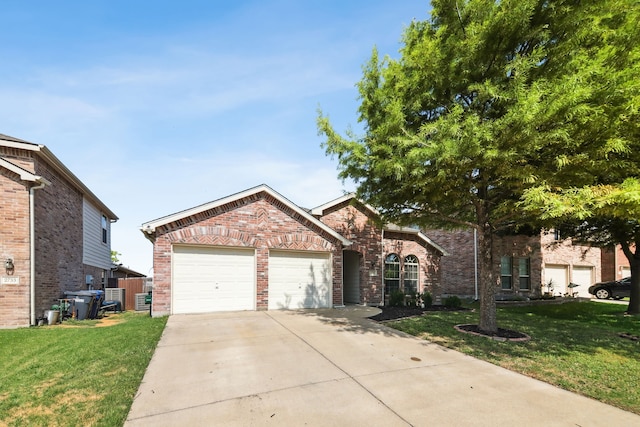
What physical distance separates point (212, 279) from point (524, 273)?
20.1 meters

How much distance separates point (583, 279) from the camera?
24.4 m

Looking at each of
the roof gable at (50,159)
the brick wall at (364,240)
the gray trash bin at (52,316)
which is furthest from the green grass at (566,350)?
the roof gable at (50,159)

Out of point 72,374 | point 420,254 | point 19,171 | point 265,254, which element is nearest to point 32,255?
point 19,171

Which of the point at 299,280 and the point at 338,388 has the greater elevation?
the point at 299,280

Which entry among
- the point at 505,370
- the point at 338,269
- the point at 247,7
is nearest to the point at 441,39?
the point at 247,7

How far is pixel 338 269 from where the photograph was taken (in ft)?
46.3

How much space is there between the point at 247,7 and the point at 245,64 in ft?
5.32

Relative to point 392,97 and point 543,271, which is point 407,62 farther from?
point 543,271

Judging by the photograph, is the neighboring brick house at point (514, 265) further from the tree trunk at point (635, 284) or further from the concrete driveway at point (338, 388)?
the concrete driveway at point (338, 388)

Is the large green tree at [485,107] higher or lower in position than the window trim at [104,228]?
higher

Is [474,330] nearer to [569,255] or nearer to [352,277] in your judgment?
[352,277]

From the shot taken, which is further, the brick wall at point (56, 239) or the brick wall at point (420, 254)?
the brick wall at point (420, 254)

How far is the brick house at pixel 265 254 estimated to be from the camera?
1141 cm

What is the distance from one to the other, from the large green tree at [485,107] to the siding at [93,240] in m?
14.7
